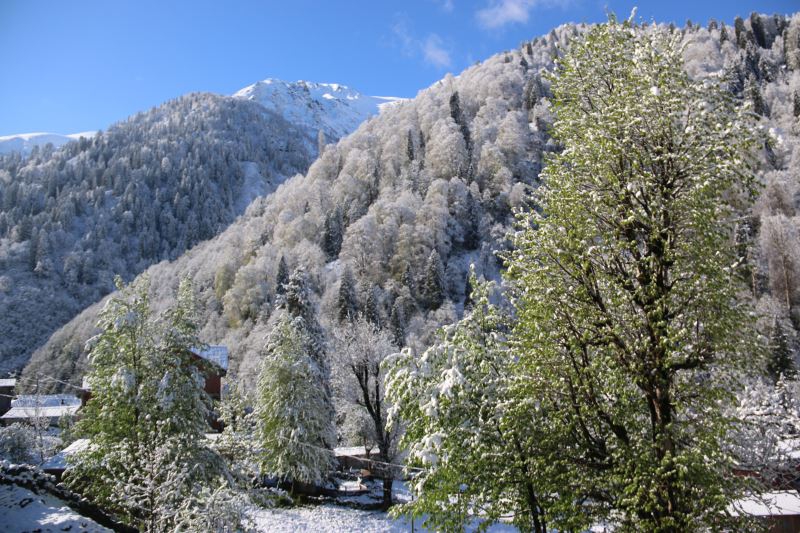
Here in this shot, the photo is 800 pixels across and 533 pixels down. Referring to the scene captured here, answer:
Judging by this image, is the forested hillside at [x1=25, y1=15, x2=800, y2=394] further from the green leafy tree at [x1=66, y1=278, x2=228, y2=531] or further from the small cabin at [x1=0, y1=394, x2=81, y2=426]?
the green leafy tree at [x1=66, y1=278, x2=228, y2=531]

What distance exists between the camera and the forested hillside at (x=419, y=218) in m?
84.7

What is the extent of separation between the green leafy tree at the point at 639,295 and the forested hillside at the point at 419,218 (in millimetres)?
54404

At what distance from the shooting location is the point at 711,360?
8.64m

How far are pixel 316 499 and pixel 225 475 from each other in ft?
47.6

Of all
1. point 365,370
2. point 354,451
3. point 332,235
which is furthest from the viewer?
point 332,235

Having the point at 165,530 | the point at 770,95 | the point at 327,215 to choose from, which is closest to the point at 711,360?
the point at 165,530

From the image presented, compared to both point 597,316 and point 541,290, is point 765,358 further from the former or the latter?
point 541,290

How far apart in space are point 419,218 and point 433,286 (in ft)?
82.1

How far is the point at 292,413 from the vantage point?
29.4 m

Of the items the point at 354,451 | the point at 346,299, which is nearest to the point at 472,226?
the point at 346,299

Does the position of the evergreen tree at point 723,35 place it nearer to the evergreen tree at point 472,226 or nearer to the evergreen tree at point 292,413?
the evergreen tree at point 472,226

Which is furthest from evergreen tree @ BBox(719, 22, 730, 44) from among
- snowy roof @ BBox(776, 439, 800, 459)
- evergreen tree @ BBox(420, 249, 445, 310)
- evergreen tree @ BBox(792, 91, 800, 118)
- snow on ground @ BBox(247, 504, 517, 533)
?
snow on ground @ BBox(247, 504, 517, 533)

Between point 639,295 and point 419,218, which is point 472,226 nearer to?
point 419,218

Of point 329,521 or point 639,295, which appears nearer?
point 639,295
